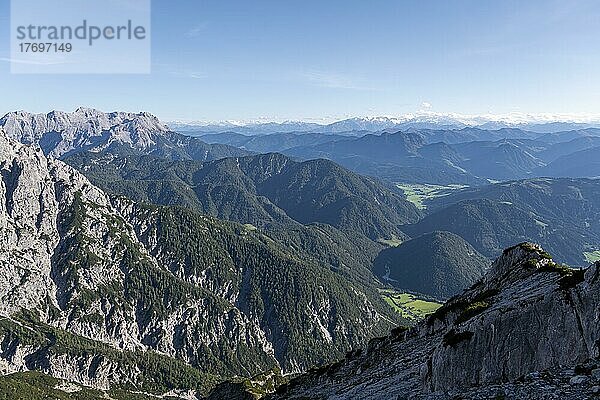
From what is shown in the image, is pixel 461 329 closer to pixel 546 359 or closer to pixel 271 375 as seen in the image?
pixel 546 359

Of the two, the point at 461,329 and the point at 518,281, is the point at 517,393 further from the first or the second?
the point at 518,281

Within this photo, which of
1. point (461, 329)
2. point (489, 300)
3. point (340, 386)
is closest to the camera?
point (461, 329)

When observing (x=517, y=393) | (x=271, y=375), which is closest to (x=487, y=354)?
(x=517, y=393)

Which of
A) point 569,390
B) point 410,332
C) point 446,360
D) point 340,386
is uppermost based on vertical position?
point 569,390

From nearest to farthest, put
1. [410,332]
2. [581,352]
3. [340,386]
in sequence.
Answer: [581,352] < [340,386] < [410,332]

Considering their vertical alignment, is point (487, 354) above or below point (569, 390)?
below

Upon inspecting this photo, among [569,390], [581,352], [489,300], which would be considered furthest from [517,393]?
[489,300]

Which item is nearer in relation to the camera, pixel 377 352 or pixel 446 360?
pixel 446 360
